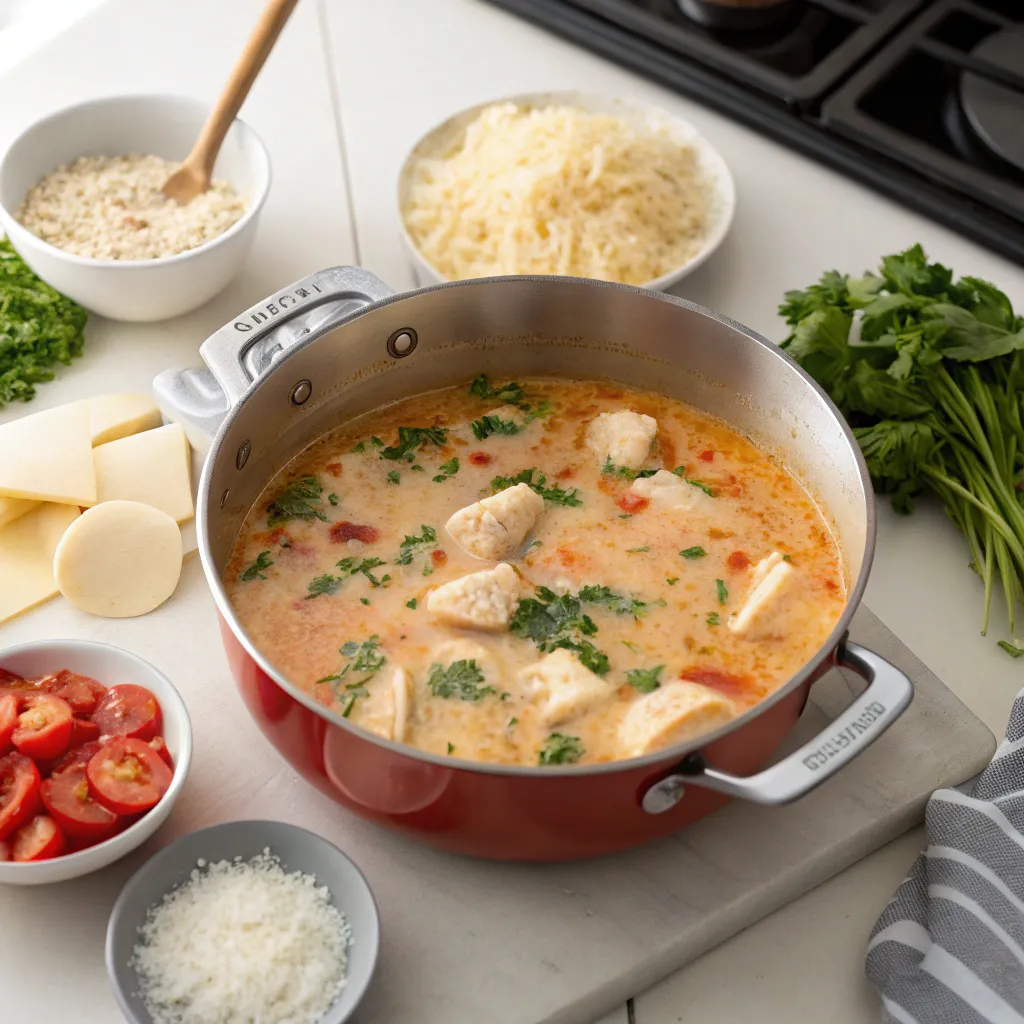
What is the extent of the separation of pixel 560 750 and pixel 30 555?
1078 millimetres

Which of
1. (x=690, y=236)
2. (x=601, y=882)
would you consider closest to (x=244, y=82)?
(x=690, y=236)

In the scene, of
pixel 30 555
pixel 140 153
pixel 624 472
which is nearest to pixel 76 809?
pixel 30 555

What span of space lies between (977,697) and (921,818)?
0.29m

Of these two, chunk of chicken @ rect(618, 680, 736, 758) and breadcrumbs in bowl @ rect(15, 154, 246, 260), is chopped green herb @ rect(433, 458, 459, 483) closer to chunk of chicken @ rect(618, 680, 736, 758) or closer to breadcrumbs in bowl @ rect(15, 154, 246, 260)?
chunk of chicken @ rect(618, 680, 736, 758)

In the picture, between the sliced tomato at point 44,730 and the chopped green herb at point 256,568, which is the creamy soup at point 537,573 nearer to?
the chopped green herb at point 256,568

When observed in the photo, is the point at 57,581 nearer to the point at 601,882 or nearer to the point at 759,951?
the point at 601,882

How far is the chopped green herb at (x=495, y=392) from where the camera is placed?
2.40 m

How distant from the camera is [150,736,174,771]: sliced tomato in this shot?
75.3 inches

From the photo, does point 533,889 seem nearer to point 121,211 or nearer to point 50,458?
point 50,458

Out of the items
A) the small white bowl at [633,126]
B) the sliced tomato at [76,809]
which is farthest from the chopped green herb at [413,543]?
the small white bowl at [633,126]

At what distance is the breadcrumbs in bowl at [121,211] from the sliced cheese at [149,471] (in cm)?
39

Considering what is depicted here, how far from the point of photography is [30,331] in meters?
2.59

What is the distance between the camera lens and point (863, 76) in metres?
3.03

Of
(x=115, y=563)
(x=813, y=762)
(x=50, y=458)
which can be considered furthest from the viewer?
(x=50, y=458)
